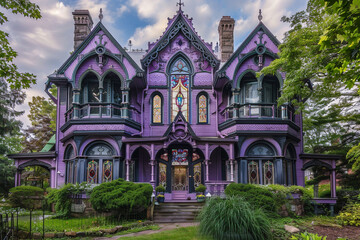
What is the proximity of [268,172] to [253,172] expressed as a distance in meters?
0.87

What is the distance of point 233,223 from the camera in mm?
8336

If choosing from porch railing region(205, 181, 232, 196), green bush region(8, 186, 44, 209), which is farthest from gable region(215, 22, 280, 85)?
green bush region(8, 186, 44, 209)

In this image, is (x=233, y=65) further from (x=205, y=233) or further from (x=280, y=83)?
(x=205, y=233)

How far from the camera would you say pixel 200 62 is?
21.8 metres

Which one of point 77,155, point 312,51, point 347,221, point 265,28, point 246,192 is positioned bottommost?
point 347,221

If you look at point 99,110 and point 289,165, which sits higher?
point 99,110

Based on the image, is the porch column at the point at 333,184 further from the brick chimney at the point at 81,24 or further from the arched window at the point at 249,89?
the brick chimney at the point at 81,24

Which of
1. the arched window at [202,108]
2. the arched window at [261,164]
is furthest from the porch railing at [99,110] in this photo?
the arched window at [261,164]

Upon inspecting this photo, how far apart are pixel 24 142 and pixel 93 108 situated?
76.5 ft

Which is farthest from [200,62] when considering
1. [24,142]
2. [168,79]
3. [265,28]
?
[24,142]

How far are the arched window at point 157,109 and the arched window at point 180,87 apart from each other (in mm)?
804

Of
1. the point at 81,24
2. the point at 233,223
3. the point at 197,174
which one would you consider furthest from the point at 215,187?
the point at 81,24

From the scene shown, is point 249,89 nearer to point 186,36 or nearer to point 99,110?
point 186,36

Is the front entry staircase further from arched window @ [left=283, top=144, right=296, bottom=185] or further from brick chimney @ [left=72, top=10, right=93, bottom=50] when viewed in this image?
brick chimney @ [left=72, top=10, right=93, bottom=50]
